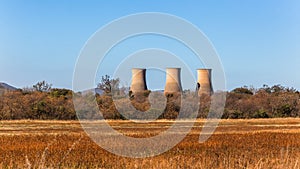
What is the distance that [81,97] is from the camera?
64438 mm

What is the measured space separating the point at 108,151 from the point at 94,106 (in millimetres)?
49104

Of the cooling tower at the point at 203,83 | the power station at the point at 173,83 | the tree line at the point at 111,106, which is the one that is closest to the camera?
the tree line at the point at 111,106

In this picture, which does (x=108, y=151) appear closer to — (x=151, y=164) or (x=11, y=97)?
(x=151, y=164)

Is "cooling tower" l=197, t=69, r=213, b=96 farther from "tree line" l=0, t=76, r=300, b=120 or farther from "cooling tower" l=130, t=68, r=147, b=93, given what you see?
"cooling tower" l=130, t=68, r=147, b=93

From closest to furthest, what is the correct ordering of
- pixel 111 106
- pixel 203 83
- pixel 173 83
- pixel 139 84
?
pixel 111 106 → pixel 139 84 → pixel 173 83 → pixel 203 83

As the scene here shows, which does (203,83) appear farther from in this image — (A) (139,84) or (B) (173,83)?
(A) (139,84)

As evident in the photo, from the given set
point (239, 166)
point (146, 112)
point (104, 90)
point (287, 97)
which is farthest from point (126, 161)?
point (287, 97)

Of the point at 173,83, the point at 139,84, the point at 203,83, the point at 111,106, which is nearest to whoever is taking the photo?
the point at 111,106

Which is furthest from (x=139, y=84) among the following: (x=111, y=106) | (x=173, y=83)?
(x=111, y=106)

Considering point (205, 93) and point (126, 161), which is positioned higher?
point (205, 93)

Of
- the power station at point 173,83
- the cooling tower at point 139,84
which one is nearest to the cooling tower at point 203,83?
the power station at point 173,83

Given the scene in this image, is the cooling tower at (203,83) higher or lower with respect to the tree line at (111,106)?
higher

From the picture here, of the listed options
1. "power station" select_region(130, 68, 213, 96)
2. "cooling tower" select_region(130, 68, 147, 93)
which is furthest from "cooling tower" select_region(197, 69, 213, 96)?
"cooling tower" select_region(130, 68, 147, 93)

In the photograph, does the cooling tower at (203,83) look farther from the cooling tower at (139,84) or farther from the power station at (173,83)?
the cooling tower at (139,84)
